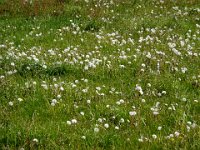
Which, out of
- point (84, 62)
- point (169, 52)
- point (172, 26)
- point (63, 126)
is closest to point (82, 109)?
point (63, 126)

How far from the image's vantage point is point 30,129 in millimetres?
9031

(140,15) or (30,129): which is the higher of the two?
(30,129)

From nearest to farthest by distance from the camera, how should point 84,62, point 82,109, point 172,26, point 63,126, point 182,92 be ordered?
point 63,126 < point 82,109 < point 182,92 < point 84,62 < point 172,26

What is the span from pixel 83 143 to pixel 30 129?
112 cm

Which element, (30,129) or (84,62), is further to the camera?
(84,62)

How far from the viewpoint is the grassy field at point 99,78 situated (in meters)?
8.98

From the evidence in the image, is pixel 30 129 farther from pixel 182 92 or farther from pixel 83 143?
pixel 182 92

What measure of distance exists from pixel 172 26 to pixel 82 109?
906 centimetres

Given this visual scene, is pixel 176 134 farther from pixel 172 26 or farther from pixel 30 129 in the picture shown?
pixel 172 26

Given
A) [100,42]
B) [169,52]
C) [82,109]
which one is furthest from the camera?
[100,42]

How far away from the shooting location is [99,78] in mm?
12461

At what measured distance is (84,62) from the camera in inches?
534

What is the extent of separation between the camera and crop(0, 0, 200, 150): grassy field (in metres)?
8.98

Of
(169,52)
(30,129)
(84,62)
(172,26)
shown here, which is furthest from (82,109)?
(172,26)
